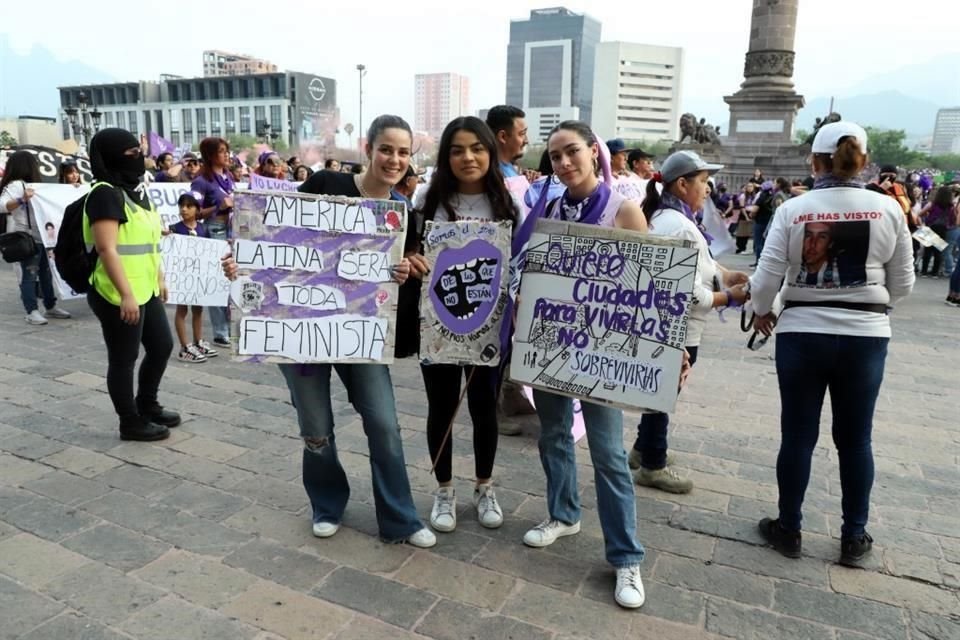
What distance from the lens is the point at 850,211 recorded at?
109 inches

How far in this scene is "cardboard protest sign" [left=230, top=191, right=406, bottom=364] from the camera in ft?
9.36

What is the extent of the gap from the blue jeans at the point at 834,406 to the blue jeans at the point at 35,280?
7.64 m

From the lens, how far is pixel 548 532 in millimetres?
3162

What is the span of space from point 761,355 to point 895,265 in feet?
14.6

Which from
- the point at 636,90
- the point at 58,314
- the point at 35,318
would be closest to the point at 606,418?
the point at 35,318

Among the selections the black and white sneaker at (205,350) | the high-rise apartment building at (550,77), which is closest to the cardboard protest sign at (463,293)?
the black and white sneaker at (205,350)

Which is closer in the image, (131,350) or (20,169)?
(131,350)

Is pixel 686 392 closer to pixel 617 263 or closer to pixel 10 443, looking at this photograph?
pixel 617 263

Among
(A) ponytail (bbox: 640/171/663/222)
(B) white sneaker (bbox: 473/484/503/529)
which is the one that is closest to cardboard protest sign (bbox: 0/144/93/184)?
(B) white sneaker (bbox: 473/484/503/529)

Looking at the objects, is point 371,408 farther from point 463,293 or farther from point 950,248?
point 950,248

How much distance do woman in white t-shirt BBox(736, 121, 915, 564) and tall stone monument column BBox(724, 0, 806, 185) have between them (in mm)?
21888

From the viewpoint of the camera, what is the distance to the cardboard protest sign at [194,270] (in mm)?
6262

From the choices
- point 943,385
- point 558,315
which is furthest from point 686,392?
point 558,315

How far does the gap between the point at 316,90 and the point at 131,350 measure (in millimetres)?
117155
